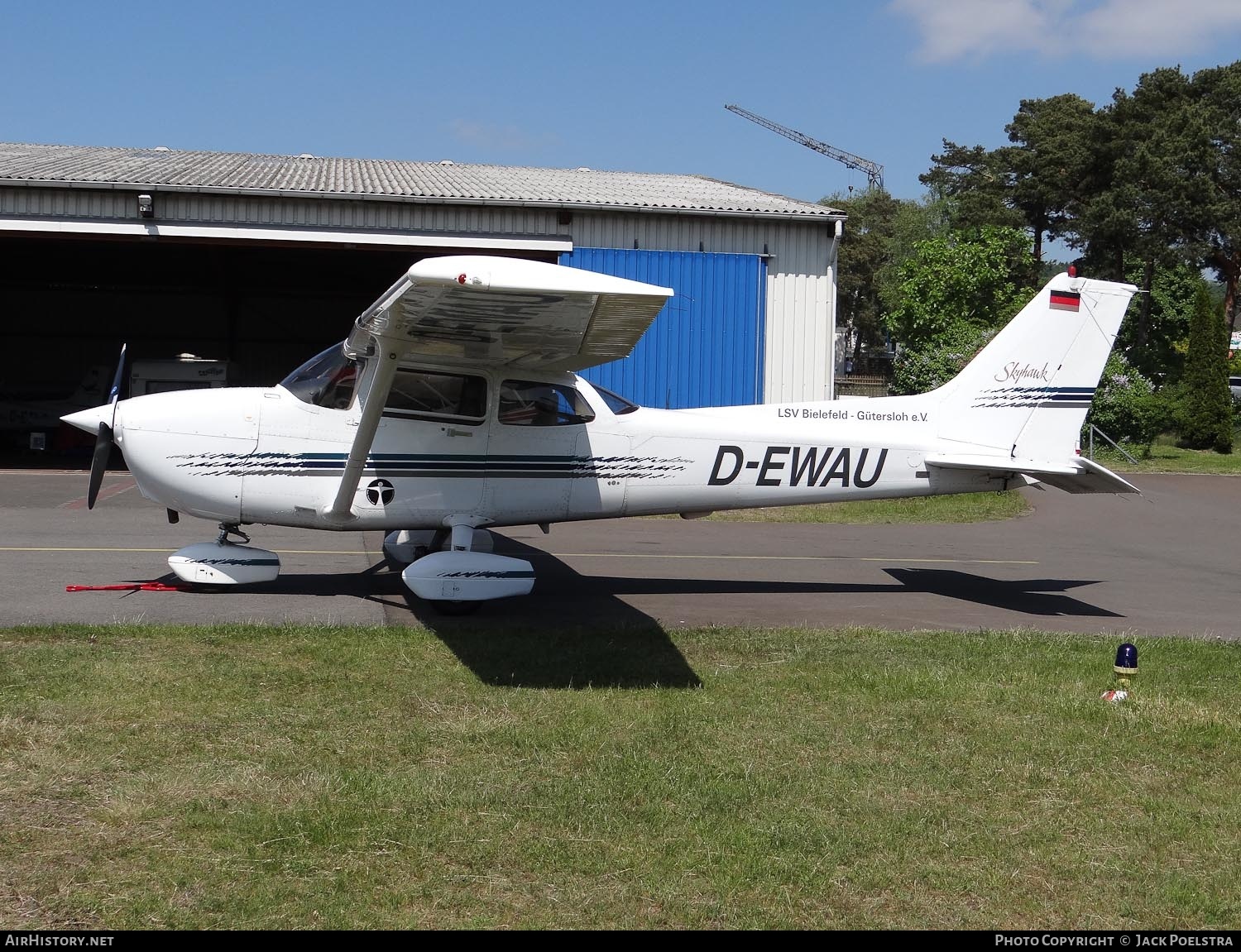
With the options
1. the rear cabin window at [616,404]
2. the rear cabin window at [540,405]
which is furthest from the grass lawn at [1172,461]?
the rear cabin window at [540,405]

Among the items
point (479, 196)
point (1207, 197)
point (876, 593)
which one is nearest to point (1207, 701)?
point (876, 593)

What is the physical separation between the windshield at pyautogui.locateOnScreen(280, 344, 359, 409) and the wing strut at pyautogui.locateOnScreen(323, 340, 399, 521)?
0.63 ft

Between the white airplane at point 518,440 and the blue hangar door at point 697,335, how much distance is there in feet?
29.6

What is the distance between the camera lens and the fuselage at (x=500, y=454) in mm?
8703

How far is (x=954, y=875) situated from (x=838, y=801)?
2.63 ft

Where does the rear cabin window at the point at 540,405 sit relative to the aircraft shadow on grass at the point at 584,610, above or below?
above

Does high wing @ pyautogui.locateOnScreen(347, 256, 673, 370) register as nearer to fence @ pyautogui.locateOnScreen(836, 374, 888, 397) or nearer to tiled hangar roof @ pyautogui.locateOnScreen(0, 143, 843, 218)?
tiled hangar roof @ pyautogui.locateOnScreen(0, 143, 843, 218)

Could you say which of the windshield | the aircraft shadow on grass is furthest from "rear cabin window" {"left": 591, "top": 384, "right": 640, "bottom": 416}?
the windshield

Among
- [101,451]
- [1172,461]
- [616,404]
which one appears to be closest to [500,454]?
[616,404]

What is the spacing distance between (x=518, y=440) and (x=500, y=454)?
0.62 ft

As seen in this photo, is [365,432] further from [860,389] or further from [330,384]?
[860,389]

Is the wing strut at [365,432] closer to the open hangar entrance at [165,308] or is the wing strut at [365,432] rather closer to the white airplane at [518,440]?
the white airplane at [518,440]

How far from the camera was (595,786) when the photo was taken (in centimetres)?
505

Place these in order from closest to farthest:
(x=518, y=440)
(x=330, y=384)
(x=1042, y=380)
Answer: (x=330, y=384), (x=518, y=440), (x=1042, y=380)
